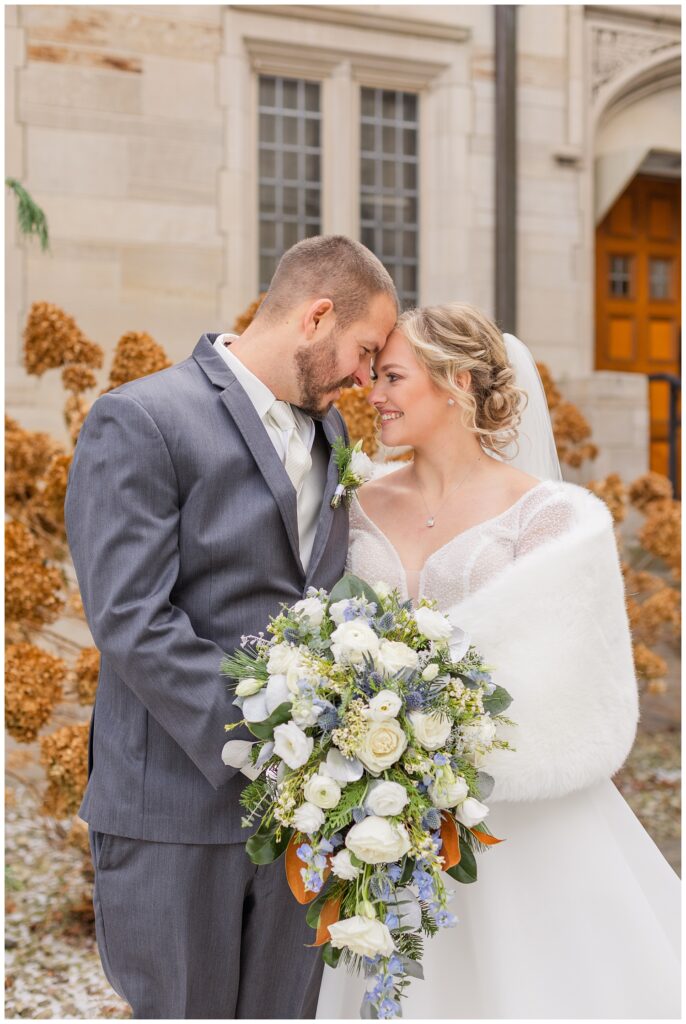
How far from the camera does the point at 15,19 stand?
6.14 m

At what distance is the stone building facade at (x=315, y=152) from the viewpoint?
6.35m

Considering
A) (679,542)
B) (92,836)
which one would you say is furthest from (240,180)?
(92,836)

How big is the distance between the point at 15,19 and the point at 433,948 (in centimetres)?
585

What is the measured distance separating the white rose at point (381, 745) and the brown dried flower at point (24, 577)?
2716mm

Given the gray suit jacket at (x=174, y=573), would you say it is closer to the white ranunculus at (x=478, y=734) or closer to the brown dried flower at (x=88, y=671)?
the white ranunculus at (x=478, y=734)

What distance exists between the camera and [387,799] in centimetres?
191

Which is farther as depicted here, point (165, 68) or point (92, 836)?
point (165, 68)

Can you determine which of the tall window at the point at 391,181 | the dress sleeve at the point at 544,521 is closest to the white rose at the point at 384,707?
the dress sleeve at the point at 544,521

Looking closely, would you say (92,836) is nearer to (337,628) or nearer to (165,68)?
(337,628)

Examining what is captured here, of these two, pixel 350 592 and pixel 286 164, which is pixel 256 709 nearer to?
pixel 350 592

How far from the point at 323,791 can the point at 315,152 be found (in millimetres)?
6140

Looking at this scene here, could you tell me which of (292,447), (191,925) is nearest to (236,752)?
(191,925)

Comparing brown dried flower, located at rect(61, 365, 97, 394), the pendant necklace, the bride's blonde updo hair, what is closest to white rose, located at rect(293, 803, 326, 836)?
the pendant necklace

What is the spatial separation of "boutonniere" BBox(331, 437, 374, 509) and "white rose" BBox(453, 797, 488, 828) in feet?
2.66
